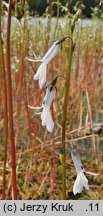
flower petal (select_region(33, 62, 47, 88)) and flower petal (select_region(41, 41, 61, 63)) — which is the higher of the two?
flower petal (select_region(41, 41, 61, 63))

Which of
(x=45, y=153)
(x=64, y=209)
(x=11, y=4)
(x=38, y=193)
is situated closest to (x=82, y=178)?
(x=64, y=209)

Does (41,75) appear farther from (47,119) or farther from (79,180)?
(79,180)

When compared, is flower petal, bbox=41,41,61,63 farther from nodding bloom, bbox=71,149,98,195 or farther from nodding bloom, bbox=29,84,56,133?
nodding bloom, bbox=71,149,98,195

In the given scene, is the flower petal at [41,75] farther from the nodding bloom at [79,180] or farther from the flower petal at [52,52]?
the nodding bloom at [79,180]

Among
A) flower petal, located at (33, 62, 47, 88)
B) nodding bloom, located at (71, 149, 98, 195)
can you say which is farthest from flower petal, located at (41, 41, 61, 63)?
nodding bloom, located at (71, 149, 98, 195)

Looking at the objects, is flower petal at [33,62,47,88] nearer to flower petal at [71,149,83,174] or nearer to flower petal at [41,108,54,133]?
flower petal at [41,108,54,133]

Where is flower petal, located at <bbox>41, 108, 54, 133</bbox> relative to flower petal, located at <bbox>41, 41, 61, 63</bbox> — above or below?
below

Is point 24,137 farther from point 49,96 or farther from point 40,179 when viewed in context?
point 49,96

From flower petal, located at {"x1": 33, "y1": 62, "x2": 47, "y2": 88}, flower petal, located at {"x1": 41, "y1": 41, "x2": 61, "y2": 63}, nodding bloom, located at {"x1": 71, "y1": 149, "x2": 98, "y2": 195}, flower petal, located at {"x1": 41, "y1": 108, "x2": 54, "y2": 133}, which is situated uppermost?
flower petal, located at {"x1": 41, "y1": 41, "x2": 61, "y2": 63}

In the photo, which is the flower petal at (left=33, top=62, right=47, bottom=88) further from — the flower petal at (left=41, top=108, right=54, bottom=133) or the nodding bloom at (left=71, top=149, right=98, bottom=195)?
the nodding bloom at (left=71, top=149, right=98, bottom=195)

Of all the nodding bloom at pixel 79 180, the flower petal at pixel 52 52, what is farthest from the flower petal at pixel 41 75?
the nodding bloom at pixel 79 180

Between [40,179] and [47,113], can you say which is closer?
[47,113]
